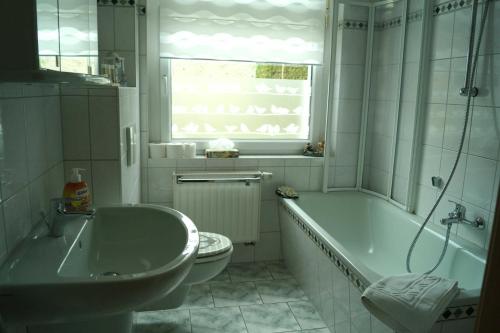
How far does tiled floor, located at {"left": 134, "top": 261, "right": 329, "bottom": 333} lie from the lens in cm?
222

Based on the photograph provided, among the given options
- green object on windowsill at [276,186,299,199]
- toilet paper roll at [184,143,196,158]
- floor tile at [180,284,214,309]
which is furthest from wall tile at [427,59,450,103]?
floor tile at [180,284,214,309]

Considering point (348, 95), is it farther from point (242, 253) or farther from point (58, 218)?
point (58, 218)

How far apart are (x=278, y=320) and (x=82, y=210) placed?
136cm

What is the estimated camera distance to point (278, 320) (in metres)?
2.30

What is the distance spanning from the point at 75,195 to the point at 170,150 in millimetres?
1330

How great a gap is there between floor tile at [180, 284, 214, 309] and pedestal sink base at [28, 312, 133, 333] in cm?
93

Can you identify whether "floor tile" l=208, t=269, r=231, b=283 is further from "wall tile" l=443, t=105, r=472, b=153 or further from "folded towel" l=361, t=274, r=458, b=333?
"wall tile" l=443, t=105, r=472, b=153

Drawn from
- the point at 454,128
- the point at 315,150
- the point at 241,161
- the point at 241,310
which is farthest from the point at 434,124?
the point at 241,310

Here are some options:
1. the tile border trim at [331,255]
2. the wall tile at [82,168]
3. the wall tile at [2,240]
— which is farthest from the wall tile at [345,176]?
the wall tile at [2,240]

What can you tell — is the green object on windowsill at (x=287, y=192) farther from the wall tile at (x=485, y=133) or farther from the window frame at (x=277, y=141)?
the wall tile at (x=485, y=133)

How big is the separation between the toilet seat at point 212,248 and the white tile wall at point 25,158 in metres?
0.77

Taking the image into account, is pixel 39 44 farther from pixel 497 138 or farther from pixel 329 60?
pixel 329 60

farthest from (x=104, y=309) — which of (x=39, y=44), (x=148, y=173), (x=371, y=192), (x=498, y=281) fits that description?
(x=371, y=192)

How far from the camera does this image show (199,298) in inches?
98.7
